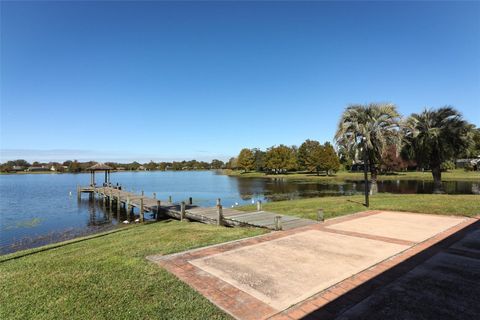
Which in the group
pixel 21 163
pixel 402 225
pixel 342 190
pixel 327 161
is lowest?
pixel 342 190

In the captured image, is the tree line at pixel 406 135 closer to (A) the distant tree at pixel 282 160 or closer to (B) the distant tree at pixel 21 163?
(A) the distant tree at pixel 282 160

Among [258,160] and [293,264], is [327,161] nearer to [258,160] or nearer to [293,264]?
[258,160]

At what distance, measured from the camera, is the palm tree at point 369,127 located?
72.3 ft

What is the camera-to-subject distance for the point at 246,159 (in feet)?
336

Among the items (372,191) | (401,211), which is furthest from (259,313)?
(372,191)

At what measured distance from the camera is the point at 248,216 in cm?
1469

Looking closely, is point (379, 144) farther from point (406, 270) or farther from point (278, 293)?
point (278, 293)

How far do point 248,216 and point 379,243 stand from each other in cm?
708

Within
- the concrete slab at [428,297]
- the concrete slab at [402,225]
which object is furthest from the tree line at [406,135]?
the concrete slab at [428,297]

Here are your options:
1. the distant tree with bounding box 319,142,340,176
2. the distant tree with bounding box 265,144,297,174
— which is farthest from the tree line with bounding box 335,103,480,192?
the distant tree with bounding box 265,144,297,174

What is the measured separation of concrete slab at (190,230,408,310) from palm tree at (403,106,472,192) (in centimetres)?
1887

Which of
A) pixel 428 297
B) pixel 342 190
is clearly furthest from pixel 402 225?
pixel 342 190

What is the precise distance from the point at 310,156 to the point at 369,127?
2151 inches

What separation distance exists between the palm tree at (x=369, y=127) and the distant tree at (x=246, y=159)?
79838mm
